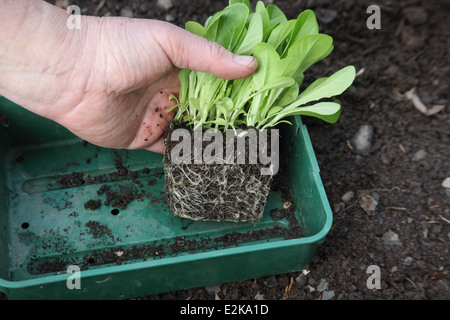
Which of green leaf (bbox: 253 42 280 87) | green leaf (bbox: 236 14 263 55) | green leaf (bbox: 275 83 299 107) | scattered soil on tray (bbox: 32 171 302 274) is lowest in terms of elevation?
scattered soil on tray (bbox: 32 171 302 274)

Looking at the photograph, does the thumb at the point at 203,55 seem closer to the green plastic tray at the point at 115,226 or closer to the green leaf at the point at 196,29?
the green leaf at the point at 196,29

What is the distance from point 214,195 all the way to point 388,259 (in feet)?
1.97

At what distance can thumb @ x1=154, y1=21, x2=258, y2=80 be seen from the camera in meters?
1.25

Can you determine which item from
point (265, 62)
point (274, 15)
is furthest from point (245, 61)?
point (274, 15)

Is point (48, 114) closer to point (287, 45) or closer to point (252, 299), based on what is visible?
point (287, 45)

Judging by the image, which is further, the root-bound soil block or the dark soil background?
the dark soil background

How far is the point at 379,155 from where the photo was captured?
164cm

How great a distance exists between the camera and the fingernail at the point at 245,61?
1.25m

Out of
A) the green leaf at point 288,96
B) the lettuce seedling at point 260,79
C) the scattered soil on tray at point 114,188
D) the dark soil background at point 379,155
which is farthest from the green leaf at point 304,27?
the scattered soil on tray at point 114,188

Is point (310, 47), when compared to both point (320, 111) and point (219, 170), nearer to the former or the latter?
point (320, 111)
